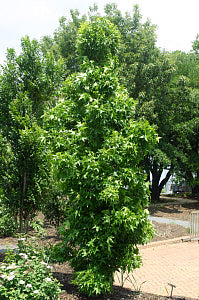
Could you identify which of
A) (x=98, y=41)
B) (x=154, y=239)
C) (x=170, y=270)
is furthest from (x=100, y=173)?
(x=154, y=239)

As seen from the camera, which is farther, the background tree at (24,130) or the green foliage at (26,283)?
the background tree at (24,130)

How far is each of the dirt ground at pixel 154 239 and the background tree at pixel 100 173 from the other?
330mm

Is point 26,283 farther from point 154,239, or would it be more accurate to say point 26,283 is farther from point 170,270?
point 154,239

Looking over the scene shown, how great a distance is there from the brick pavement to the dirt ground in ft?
1.69

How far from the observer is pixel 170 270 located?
7473 millimetres

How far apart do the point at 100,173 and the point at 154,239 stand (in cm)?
699

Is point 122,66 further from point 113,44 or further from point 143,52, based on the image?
point 113,44

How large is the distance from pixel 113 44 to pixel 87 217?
142 inches

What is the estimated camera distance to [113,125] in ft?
18.1

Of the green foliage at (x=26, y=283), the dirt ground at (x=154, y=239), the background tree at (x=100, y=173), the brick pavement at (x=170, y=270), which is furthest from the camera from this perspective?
the brick pavement at (x=170, y=270)

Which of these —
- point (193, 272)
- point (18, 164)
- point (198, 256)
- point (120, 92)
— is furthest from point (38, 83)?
point (198, 256)

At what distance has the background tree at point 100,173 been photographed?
188 inches

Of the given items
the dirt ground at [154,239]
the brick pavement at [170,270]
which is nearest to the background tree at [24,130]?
the dirt ground at [154,239]

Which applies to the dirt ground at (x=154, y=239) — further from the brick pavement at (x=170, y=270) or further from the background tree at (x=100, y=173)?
the brick pavement at (x=170, y=270)
